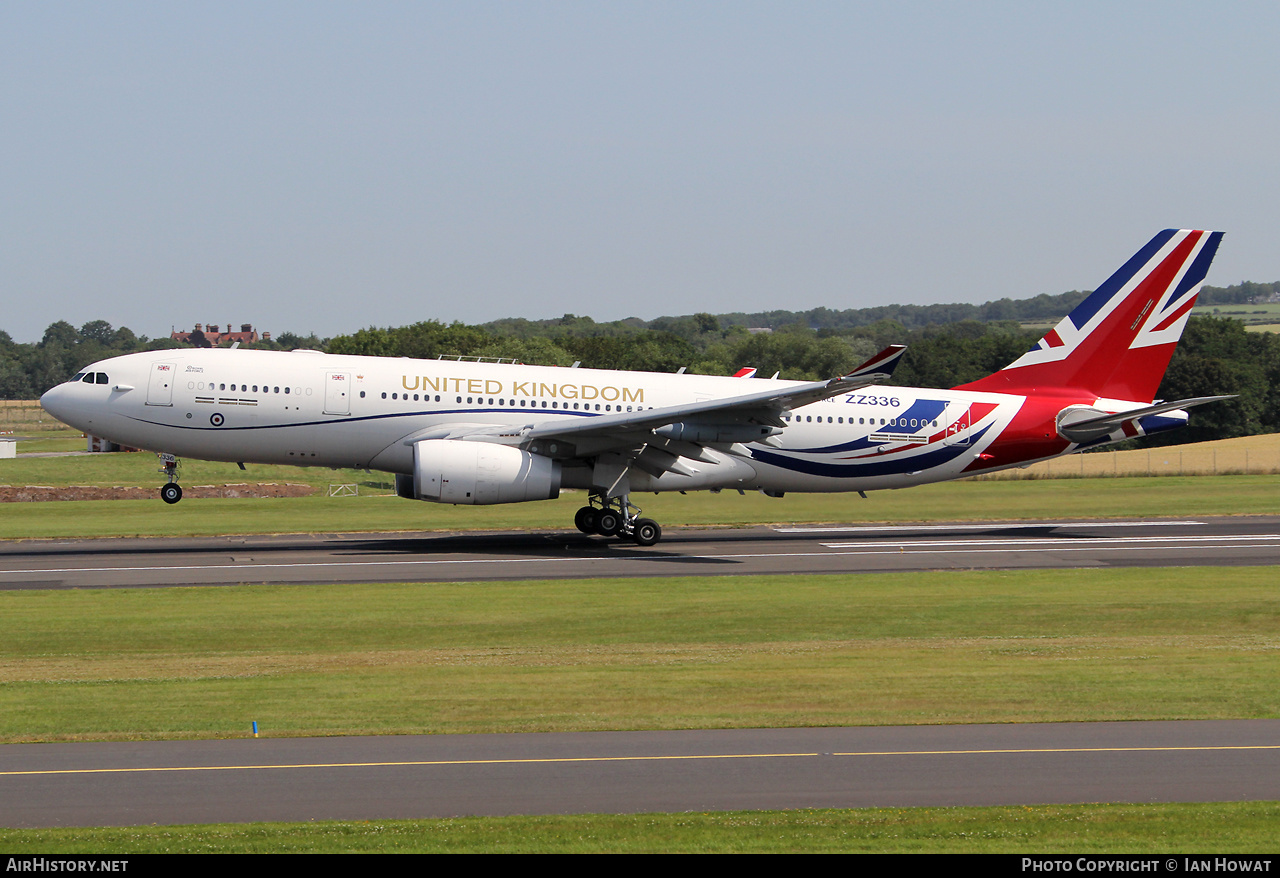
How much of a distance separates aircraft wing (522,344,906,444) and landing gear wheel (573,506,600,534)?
3186 mm

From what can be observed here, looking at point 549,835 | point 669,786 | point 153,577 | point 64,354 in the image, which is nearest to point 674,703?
point 669,786

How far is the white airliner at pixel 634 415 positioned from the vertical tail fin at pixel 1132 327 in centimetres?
4

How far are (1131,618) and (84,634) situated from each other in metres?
18.9

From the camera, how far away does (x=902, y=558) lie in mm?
30984

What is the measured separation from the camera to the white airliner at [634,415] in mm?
31797

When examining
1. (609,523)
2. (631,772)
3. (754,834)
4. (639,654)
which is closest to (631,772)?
(631,772)

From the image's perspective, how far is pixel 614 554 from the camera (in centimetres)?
3200

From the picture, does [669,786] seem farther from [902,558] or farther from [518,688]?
[902,558]

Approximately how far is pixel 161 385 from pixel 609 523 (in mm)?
12747

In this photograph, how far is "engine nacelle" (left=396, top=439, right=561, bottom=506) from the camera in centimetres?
3108

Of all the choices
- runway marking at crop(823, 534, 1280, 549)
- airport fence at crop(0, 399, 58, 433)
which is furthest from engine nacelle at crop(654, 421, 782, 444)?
airport fence at crop(0, 399, 58, 433)

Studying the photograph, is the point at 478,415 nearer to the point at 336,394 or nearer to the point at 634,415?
the point at 336,394

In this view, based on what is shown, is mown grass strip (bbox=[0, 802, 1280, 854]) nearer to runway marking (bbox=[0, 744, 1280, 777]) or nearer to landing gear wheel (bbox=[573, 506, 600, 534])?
runway marking (bbox=[0, 744, 1280, 777])

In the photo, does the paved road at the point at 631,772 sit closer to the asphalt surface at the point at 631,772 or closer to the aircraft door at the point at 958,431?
the asphalt surface at the point at 631,772
